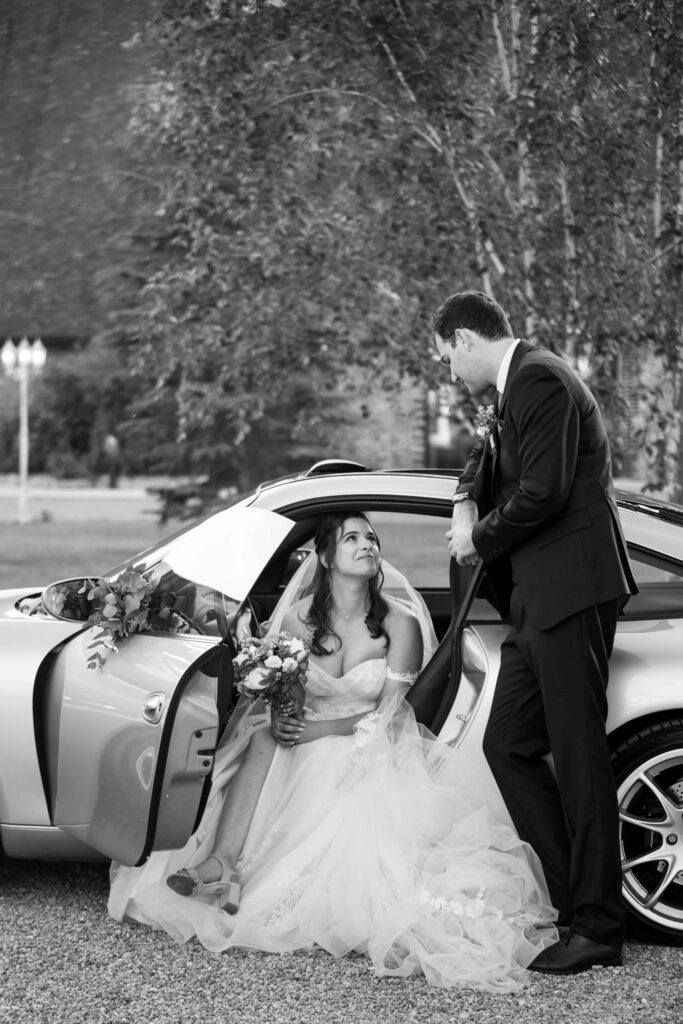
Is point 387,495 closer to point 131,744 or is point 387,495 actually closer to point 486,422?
point 486,422

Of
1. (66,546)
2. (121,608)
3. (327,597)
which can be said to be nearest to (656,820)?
(327,597)

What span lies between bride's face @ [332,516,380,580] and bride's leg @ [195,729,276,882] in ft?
2.23

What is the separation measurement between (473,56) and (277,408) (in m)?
11.7

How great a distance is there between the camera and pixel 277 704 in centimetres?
447

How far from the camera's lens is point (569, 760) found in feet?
12.5

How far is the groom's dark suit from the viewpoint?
3795 mm

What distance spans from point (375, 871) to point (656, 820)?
88 centimetres

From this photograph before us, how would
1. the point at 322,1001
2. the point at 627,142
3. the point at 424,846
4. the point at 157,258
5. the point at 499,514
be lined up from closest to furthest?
the point at 322,1001 < the point at 499,514 < the point at 424,846 < the point at 627,142 < the point at 157,258

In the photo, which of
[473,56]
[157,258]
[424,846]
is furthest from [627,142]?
[157,258]

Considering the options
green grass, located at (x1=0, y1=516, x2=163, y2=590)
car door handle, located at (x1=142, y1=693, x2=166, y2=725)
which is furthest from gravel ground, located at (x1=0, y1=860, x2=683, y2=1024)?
green grass, located at (x1=0, y1=516, x2=163, y2=590)

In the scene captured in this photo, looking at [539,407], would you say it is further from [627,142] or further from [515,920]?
[627,142]

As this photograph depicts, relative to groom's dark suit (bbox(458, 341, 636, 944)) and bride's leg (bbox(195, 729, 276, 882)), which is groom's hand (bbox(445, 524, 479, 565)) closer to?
groom's dark suit (bbox(458, 341, 636, 944))

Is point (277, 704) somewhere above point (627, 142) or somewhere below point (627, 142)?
below

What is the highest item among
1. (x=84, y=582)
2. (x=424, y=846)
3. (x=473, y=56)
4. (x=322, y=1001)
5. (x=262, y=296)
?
(x=473, y=56)
